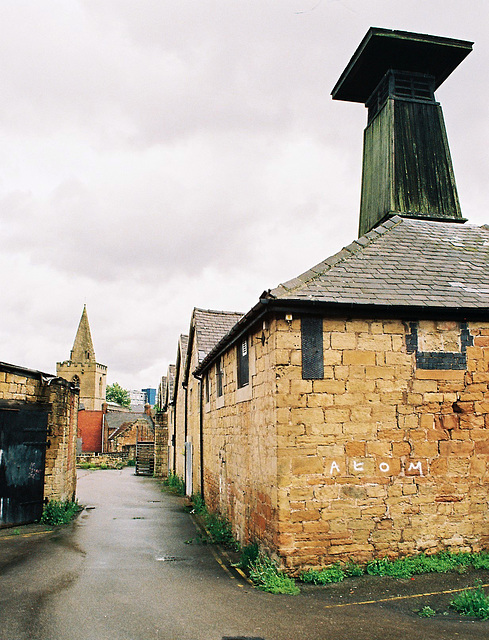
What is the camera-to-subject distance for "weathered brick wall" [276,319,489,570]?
287 inches

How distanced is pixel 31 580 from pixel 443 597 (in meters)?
5.92

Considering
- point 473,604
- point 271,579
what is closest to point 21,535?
point 271,579

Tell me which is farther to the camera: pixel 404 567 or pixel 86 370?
pixel 86 370

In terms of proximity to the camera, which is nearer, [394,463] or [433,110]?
[394,463]

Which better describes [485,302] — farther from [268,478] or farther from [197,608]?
[197,608]

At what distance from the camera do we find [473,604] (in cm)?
579

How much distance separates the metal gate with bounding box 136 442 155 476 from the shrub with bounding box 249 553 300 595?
3002 centimetres

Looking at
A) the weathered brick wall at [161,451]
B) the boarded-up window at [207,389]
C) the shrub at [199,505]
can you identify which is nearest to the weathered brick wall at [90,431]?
the weathered brick wall at [161,451]

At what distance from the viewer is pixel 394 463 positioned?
7.61 m

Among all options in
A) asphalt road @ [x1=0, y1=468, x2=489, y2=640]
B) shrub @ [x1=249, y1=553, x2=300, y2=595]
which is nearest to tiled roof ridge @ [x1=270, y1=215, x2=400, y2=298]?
shrub @ [x1=249, y1=553, x2=300, y2=595]

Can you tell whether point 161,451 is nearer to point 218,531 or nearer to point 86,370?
point 218,531

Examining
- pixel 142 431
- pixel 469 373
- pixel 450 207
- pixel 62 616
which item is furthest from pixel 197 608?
pixel 142 431

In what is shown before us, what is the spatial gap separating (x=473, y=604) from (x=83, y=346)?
7327 centimetres

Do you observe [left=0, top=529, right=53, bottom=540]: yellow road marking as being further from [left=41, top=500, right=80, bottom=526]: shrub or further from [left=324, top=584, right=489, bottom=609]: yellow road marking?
[left=324, top=584, right=489, bottom=609]: yellow road marking
